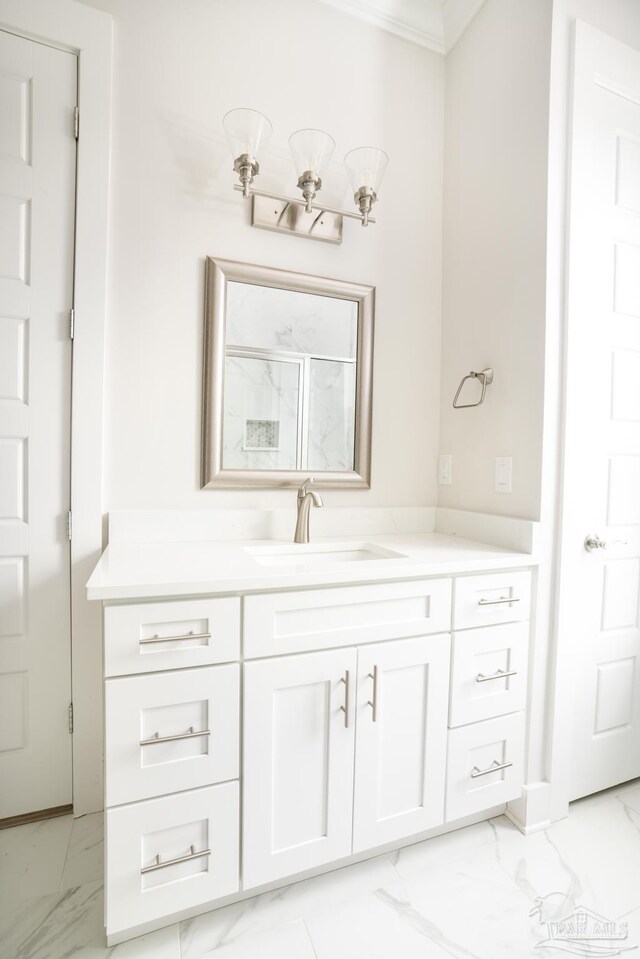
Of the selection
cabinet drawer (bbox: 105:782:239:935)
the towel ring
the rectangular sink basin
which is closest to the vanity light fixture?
the towel ring

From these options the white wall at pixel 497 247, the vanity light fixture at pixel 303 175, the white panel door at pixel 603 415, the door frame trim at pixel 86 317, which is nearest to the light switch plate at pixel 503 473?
the white wall at pixel 497 247

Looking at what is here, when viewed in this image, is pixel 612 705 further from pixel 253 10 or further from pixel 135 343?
pixel 253 10

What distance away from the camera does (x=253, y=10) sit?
5.43ft

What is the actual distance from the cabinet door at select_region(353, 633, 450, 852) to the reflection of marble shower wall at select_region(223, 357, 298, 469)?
0.75 m

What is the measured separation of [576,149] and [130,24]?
1460mm

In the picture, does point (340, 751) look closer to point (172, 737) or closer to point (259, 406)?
point (172, 737)

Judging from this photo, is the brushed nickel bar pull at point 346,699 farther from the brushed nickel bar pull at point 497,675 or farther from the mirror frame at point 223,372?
the mirror frame at point 223,372

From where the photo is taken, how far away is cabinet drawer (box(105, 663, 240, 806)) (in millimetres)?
1039

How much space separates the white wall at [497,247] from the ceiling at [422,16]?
0.18ft

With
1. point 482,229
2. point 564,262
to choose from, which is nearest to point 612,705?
point 564,262

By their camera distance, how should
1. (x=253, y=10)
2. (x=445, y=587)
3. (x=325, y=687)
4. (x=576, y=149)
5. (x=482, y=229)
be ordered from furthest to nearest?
(x=482, y=229)
(x=253, y=10)
(x=576, y=149)
(x=445, y=587)
(x=325, y=687)

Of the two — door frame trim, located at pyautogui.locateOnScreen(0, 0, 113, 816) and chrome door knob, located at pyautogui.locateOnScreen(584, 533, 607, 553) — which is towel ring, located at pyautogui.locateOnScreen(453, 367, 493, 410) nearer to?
chrome door knob, located at pyautogui.locateOnScreen(584, 533, 607, 553)

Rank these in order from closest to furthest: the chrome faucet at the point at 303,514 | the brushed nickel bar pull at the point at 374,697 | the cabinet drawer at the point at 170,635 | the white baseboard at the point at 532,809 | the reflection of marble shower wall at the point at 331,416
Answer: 1. the cabinet drawer at the point at 170,635
2. the brushed nickel bar pull at the point at 374,697
3. the white baseboard at the point at 532,809
4. the chrome faucet at the point at 303,514
5. the reflection of marble shower wall at the point at 331,416

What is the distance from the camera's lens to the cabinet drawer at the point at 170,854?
41.3 inches
